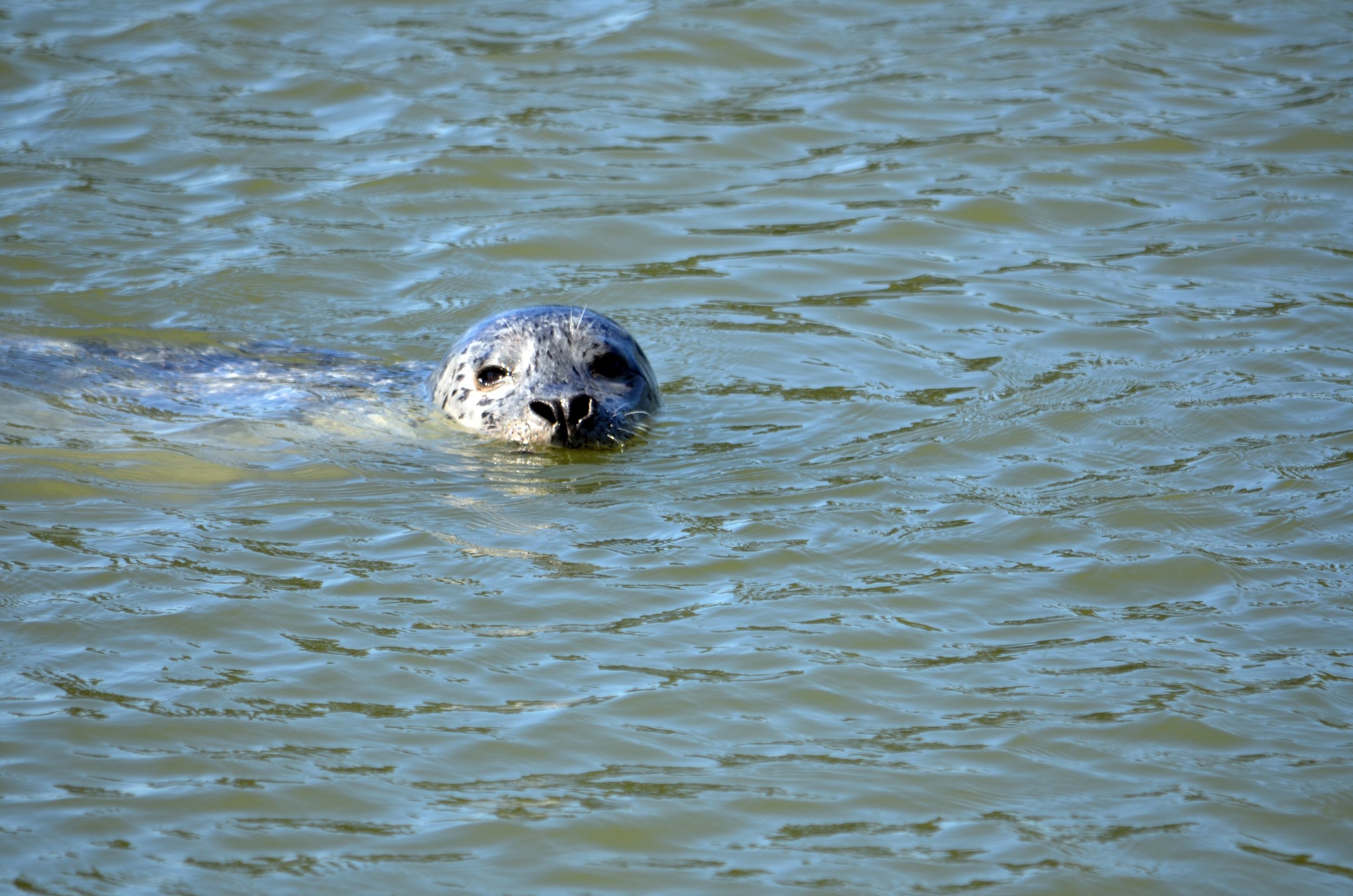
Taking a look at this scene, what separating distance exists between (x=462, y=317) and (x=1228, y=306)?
12.7 feet

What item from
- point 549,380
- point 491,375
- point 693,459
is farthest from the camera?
point 491,375

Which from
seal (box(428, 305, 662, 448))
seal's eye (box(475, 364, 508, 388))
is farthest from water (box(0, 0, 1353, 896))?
seal's eye (box(475, 364, 508, 388))

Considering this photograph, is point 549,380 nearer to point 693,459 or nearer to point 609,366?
A: point 609,366

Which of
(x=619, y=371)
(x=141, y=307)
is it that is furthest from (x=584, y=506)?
(x=141, y=307)

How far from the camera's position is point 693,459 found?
20.1ft

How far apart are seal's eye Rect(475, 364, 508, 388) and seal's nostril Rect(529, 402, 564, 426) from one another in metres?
0.36

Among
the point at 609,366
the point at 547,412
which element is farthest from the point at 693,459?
the point at 609,366

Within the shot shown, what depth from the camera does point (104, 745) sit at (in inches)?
146

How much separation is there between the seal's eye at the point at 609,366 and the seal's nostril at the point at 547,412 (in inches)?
15.9

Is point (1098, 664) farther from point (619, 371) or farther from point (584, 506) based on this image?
point (619, 371)

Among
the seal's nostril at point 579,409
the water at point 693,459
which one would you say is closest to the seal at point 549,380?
the seal's nostril at point 579,409

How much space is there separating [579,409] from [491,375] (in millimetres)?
582

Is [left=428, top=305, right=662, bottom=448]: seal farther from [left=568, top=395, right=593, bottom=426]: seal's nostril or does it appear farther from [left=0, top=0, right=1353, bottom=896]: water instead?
[left=0, top=0, right=1353, bottom=896]: water

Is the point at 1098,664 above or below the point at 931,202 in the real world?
below
